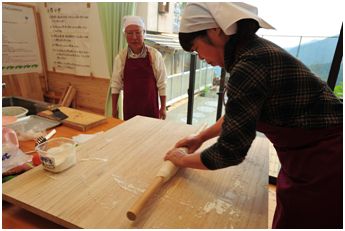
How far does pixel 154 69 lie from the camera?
205 cm

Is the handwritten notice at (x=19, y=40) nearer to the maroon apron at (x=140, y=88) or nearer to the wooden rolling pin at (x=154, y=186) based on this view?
the maroon apron at (x=140, y=88)

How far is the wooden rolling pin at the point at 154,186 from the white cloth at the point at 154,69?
1.23m

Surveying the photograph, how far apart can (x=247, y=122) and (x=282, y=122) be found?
16 cm

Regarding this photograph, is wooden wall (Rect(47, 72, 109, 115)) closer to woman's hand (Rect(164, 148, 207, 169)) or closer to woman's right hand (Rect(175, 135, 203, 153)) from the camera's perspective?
woman's right hand (Rect(175, 135, 203, 153))

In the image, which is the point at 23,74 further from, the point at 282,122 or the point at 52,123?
the point at 282,122

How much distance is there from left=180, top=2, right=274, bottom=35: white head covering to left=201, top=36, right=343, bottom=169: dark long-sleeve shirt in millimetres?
61

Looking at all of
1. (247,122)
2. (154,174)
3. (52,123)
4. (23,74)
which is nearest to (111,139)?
(154,174)

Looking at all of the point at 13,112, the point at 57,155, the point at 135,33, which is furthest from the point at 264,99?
the point at 13,112

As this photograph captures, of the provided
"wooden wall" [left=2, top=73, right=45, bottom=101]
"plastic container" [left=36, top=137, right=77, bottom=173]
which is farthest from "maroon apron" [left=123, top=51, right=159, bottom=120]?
"wooden wall" [left=2, top=73, right=45, bottom=101]

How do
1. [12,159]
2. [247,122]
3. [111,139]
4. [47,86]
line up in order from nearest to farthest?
[247,122]
[12,159]
[111,139]
[47,86]

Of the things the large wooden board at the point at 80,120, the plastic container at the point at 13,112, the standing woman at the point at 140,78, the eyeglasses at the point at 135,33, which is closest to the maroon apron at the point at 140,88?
the standing woman at the point at 140,78

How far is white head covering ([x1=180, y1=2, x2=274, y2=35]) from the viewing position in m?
0.68

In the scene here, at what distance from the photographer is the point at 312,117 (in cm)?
71

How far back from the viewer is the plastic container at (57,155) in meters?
0.83
